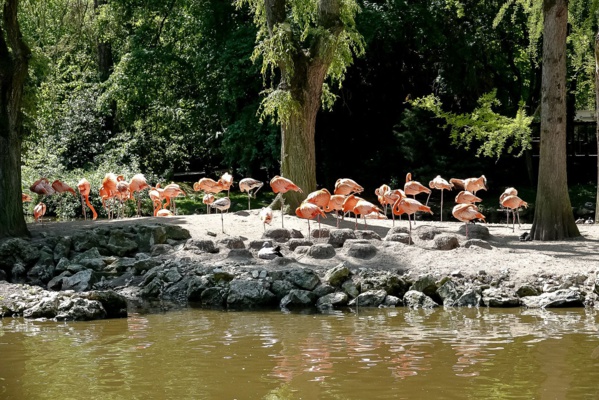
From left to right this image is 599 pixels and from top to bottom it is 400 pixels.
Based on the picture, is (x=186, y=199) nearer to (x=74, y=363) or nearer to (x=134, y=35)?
(x=134, y=35)

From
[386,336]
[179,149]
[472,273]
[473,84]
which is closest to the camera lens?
[386,336]

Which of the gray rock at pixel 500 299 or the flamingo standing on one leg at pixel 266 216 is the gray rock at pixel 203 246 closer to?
the flamingo standing on one leg at pixel 266 216

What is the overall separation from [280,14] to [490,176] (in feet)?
40.3

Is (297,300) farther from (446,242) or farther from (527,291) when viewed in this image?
(527,291)

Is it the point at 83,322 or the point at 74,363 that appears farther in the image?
the point at 83,322

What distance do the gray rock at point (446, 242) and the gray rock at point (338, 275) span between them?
199cm

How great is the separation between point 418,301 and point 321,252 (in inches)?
93.8

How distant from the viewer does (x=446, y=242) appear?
536 inches

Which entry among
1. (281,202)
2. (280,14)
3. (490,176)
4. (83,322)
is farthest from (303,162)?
(490,176)

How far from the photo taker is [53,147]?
27047 mm

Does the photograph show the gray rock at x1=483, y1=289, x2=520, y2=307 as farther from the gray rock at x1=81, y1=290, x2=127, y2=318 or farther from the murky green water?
the gray rock at x1=81, y1=290, x2=127, y2=318

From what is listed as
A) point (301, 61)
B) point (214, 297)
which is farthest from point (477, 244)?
point (301, 61)

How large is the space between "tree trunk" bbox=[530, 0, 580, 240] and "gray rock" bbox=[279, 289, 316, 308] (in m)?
4.84

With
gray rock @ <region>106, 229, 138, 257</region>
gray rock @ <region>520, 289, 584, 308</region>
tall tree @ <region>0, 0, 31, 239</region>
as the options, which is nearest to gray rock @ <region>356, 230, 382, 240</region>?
gray rock @ <region>520, 289, 584, 308</region>
